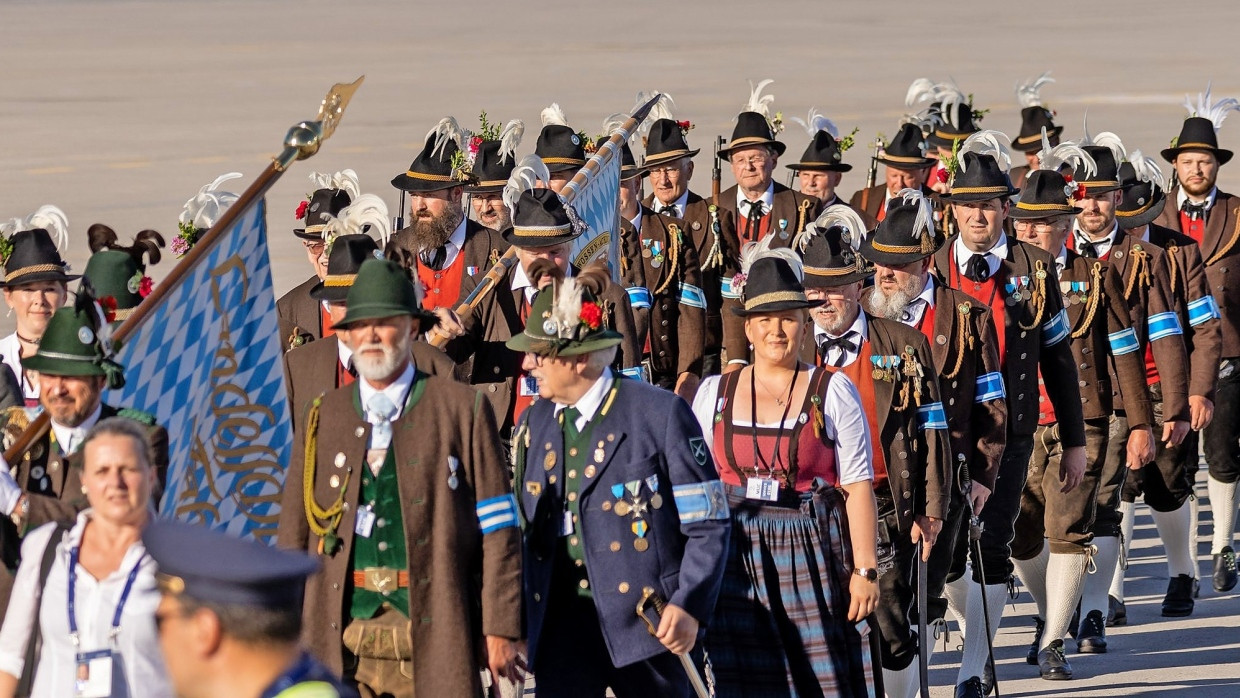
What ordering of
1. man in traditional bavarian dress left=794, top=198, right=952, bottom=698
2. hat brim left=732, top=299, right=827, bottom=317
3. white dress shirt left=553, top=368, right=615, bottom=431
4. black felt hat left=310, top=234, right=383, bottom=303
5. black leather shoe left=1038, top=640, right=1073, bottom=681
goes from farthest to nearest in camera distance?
1. black leather shoe left=1038, top=640, right=1073, bottom=681
2. man in traditional bavarian dress left=794, top=198, right=952, bottom=698
3. black felt hat left=310, top=234, right=383, bottom=303
4. hat brim left=732, top=299, right=827, bottom=317
5. white dress shirt left=553, top=368, right=615, bottom=431

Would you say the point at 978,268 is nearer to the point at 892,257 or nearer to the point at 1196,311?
the point at 892,257

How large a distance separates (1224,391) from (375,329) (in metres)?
6.98

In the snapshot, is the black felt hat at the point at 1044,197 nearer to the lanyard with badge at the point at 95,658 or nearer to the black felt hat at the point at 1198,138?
the black felt hat at the point at 1198,138

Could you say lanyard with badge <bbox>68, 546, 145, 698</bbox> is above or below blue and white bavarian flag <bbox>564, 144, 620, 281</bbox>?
below

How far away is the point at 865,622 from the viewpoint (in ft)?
27.0

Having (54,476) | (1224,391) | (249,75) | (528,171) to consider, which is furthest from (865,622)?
(249,75)

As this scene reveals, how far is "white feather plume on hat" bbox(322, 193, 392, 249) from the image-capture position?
33.0ft

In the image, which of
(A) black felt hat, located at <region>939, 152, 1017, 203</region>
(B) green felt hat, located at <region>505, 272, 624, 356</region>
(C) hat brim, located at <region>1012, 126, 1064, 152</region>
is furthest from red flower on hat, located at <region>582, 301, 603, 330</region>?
(C) hat brim, located at <region>1012, 126, 1064, 152</region>

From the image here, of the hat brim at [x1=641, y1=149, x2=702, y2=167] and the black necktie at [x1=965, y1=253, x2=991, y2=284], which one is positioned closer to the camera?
the black necktie at [x1=965, y1=253, x2=991, y2=284]

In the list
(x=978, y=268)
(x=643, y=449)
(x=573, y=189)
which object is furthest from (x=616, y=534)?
(x=573, y=189)

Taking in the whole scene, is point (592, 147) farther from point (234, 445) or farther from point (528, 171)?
point (234, 445)

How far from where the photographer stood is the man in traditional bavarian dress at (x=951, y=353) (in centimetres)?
952

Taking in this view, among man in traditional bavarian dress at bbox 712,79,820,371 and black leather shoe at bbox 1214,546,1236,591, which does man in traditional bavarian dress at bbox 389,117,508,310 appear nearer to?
man in traditional bavarian dress at bbox 712,79,820,371

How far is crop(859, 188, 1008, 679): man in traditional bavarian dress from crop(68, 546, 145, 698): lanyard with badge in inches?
165
